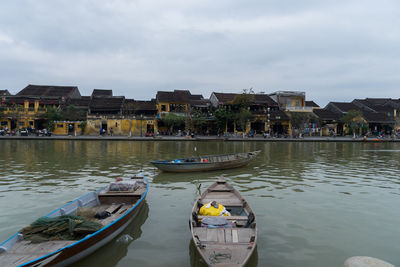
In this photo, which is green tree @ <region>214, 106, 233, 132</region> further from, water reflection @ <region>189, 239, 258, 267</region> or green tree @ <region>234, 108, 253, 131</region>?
water reflection @ <region>189, 239, 258, 267</region>

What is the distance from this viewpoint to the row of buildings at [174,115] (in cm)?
4119

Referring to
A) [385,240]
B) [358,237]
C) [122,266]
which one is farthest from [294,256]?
[122,266]

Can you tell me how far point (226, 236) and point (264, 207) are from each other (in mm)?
3725

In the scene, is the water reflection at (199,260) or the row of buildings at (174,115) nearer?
the water reflection at (199,260)

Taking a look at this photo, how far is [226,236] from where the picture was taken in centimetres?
547

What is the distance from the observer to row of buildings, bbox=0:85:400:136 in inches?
1622

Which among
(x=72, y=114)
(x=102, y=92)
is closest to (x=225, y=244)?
(x=72, y=114)

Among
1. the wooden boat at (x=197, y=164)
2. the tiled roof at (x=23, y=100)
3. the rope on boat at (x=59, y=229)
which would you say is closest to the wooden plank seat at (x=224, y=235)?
the rope on boat at (x=59, y=229)

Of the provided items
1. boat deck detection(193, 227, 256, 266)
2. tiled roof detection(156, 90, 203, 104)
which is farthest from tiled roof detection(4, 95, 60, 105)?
boat deck detection(193, 227, 256, 266)

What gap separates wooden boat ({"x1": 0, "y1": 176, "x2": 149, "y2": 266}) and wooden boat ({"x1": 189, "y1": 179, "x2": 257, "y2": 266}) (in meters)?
1.87

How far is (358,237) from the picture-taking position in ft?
22.0

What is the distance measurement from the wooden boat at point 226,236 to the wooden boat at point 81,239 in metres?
1.87

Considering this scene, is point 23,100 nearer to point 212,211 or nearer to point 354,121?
point 212,211

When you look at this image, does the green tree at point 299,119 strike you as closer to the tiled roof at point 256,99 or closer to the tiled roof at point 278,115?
the tiled roof at point 278,115
